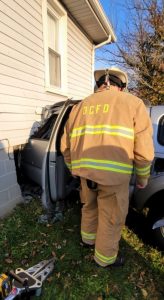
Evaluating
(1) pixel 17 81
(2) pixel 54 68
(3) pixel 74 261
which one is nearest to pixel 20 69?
(1) pixel 17 81

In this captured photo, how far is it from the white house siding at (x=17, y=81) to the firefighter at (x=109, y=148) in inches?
65.6

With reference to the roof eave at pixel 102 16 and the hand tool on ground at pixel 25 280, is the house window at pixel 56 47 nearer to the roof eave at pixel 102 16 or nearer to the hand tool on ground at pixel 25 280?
the roof eave at pixel 102 16

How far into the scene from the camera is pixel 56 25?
20.2 ft

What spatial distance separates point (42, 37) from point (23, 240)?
3968 mm

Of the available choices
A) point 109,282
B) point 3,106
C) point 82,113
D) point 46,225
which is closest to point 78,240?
point 46,225

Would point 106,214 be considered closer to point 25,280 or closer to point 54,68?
point 25,280

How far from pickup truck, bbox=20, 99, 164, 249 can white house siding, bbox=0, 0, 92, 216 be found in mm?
391

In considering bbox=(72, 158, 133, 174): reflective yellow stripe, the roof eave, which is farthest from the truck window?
the roof eave

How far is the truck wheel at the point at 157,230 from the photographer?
293 centimetres

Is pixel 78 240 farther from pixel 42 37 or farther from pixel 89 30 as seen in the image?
pixel 89 30

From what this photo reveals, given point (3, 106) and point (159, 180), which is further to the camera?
point (3, 106)

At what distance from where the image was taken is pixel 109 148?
7.68 ft

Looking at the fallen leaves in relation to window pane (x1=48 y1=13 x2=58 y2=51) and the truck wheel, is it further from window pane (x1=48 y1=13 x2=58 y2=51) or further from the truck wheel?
window pane (x1=48 y1=13 x2=58 y2=51)

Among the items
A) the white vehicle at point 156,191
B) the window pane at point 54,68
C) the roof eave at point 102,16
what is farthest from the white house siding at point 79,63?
the white vehicle at point 156,191
